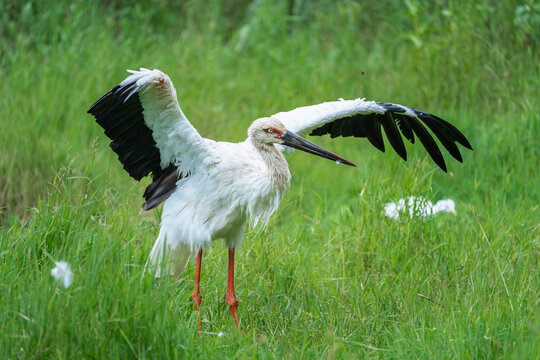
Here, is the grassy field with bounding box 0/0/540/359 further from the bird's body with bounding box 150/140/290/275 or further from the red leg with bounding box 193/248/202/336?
the bird's body with bounding box 150/140/290/275

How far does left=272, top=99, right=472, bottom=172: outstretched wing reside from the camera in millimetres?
4641

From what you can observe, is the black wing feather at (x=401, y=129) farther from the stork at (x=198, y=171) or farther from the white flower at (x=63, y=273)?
the white flower at (x=63, y=273)

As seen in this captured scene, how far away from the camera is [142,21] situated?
29.8 feet

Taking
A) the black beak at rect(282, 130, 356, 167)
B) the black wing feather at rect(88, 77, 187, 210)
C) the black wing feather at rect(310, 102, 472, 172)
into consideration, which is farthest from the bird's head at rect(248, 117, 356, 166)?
the black wing feather at rect(310, 102, 472, 172)

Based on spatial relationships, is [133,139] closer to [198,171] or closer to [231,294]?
[198,171]

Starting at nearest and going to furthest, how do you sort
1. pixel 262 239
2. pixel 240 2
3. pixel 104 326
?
pixel 104 326 < pixel 262 239 < pixel 240 2

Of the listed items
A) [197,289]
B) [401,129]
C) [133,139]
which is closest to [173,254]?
[197,289]

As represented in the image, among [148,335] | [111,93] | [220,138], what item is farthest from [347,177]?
[148,335]

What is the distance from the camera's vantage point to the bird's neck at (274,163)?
4145mm

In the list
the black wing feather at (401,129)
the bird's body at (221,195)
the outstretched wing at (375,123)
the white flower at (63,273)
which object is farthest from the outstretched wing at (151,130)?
the black wing feather at (401,129)

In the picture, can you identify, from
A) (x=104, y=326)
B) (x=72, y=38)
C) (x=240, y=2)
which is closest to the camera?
(x=104, y=326)

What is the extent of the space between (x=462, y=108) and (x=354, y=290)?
10.6ft

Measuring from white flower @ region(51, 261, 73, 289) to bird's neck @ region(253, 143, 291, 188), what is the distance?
1.46m

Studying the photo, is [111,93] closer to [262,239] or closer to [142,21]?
[262,239]
